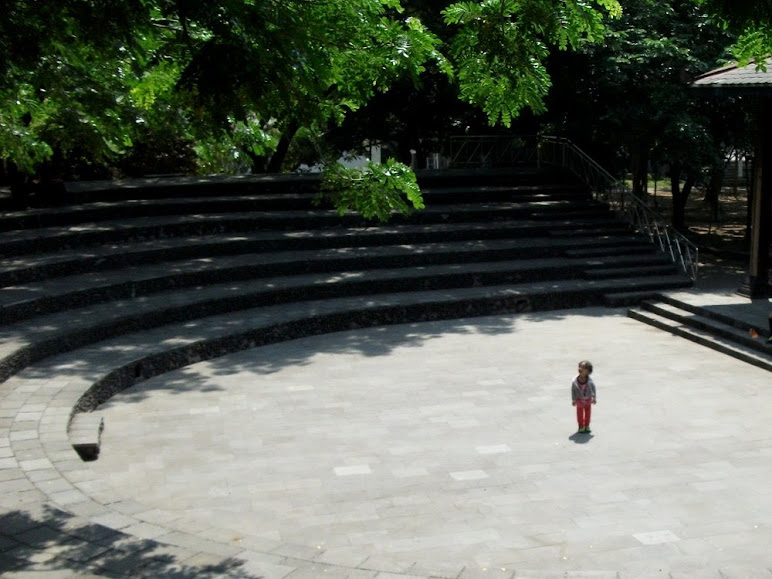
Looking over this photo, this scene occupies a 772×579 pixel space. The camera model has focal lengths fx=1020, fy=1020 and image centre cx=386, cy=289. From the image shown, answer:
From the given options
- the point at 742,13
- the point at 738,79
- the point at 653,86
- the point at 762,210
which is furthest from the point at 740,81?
the point at 742,13

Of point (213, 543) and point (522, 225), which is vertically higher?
point (522, 225)

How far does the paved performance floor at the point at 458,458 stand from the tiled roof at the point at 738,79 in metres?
4.40

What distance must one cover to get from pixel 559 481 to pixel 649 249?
39.9 feet

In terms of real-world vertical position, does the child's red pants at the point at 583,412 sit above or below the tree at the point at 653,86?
below

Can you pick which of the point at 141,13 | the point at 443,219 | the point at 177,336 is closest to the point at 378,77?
the point at 141,13

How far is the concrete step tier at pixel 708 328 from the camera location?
15.3 metres

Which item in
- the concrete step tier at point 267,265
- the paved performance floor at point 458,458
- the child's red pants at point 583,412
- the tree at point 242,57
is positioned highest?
the tree at point 242,57

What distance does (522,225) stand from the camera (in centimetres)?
2200

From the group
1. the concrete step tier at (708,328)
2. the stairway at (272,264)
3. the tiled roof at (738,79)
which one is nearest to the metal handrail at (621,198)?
the stairway at (272,264)

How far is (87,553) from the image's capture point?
285 inches

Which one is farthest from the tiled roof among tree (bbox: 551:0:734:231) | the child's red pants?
the child's red pants

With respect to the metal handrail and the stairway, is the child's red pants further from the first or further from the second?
the metal handrail

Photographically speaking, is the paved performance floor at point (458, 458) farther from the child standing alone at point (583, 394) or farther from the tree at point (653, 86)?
the tree at point (653, 86)

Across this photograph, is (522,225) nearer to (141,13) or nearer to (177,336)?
(177,336)
